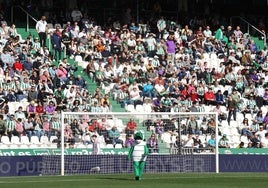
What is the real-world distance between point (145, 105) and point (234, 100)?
473 cm

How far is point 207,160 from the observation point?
40.6m

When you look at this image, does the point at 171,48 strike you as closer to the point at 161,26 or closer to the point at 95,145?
the point at 161,26

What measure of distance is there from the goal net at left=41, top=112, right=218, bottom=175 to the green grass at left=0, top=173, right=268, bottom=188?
1.66 m

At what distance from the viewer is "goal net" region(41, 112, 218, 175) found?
38.6 meters

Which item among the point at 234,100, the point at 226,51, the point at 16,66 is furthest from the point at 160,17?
the point at 16,66

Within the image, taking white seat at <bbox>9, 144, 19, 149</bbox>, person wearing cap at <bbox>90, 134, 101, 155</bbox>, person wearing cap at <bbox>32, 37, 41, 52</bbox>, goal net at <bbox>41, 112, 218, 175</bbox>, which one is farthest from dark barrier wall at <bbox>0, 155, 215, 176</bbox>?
person wearing cap at <bbox>32, 37, 41, 52</bbox>

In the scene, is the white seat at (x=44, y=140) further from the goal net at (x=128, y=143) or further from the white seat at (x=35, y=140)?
the goal net at (x=128, y=143)

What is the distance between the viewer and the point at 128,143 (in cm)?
3966

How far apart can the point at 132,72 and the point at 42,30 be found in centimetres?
452

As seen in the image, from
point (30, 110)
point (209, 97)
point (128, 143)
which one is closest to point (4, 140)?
point (30, 110)

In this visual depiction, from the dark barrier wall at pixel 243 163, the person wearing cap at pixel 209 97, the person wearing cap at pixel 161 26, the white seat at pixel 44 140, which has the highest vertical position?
the person wearing cap at pixel 161 26

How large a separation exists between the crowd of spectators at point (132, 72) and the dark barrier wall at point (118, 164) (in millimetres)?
1183

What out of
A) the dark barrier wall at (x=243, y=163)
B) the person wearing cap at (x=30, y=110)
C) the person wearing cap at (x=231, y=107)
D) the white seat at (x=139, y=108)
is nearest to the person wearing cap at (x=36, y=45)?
the person wearing cap at (x=30, y=110)

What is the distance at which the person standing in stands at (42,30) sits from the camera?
45.5 metres
